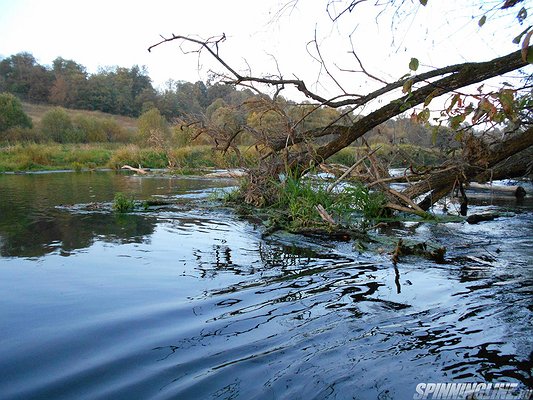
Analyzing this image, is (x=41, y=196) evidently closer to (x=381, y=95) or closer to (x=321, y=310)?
(x=381, y=95)

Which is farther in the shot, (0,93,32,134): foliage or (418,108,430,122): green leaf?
(0,93,32,134): foliage

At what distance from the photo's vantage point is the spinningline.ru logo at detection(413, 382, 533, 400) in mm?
2189

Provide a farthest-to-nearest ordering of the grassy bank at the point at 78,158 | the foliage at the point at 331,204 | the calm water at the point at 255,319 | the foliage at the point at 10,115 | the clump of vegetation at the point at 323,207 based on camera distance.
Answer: the foliage at the point at 10,115 < the grassy bank at the point at 78,158 < the foliage at the point at 331,204 < the clump of vegetation at the point at 323,207 < the calm water at the point at 255,319

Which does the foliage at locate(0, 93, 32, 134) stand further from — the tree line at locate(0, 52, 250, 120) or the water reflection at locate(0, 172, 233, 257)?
the water reflection at locate(0, 172, 233, 257)

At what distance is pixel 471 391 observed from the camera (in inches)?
88.8

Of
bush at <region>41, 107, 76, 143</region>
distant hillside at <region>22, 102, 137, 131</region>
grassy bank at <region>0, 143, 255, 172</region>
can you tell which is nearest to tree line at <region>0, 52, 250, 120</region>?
distant hillside at <region>22, 102, 137, 131</region>

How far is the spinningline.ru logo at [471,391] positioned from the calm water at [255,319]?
0.05 m

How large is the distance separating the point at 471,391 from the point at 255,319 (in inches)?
60.5

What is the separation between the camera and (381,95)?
6816mm

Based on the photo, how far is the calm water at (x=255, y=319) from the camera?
2428 mm

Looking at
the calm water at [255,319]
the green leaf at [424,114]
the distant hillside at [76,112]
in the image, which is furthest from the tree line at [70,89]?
the green leaf at [424,114]

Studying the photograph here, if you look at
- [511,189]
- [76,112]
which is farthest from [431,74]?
[76,112]

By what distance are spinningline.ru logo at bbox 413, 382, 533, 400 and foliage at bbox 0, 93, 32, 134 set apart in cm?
4934

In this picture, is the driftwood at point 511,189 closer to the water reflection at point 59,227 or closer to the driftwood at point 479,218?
the driftwood at point 479,218
